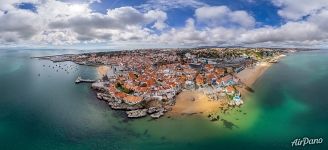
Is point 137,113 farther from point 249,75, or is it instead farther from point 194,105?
point 249,75

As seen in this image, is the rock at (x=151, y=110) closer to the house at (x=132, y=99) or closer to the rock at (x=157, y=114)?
the rock at (x=157, y=114)

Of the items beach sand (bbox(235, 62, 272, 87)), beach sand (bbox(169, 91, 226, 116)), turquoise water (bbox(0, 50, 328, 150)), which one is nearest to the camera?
turquoise water (bbox(0, 50, 328, 150))

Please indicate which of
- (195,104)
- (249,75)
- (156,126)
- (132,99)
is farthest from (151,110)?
(249,75)

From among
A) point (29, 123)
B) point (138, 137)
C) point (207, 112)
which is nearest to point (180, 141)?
point (138, 137)

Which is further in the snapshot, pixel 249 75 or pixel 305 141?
pixel 249 75

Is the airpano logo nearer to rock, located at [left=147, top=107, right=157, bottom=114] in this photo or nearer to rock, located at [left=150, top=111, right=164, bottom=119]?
rock, located at [left=150, top=111, right=164, bottom=119]

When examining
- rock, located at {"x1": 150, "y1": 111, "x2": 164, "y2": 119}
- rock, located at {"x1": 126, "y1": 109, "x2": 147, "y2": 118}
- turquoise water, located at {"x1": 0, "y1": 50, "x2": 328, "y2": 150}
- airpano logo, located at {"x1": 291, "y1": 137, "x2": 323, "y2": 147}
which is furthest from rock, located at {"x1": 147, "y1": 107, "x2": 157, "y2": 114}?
airpano logo, located at {"x1": 291, "y1": 137, "x2": 323, "y2": 147}

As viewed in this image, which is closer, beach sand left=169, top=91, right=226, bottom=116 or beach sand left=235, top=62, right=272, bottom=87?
beach sand left=169, top=91, right=226, bottom=116

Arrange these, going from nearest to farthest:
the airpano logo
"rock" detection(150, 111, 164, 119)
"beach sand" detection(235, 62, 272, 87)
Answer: the airpano logo < "rock" detection(150, 111, 164, 119) < "beach sand" detection(235, 62, 272, 87)

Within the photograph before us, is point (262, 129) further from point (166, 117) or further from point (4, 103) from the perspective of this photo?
point (4, 103)

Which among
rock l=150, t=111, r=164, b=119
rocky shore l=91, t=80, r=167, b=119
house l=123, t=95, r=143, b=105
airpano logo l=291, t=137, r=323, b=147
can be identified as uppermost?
house l=123, t=95, r=143, b=105

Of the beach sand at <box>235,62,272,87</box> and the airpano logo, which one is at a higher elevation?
the beach sand at <box>235,62,272,87</box>
